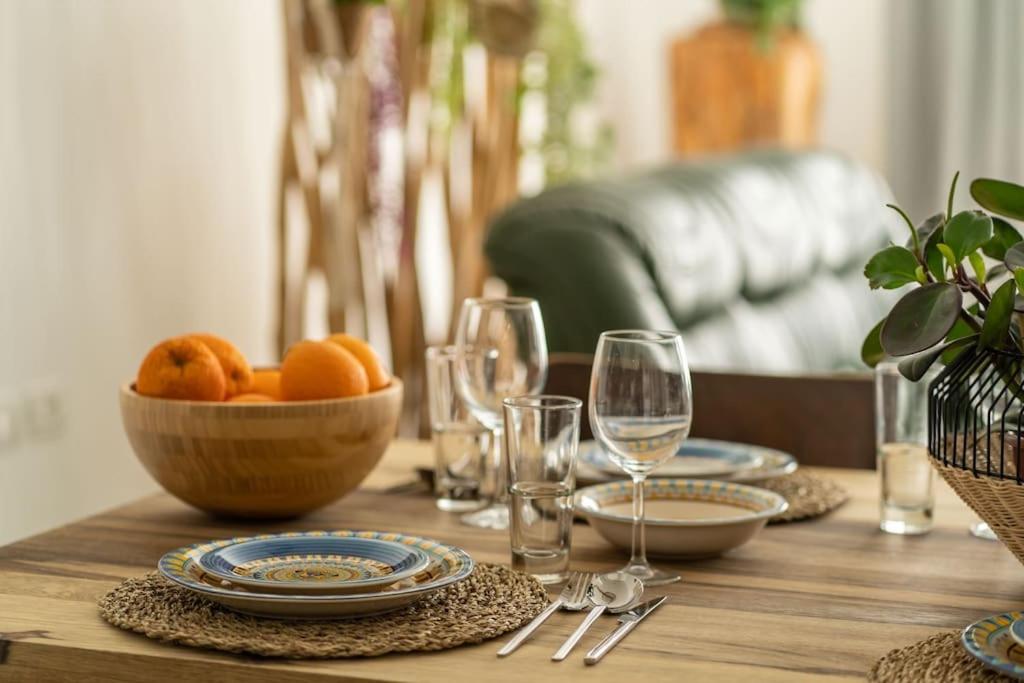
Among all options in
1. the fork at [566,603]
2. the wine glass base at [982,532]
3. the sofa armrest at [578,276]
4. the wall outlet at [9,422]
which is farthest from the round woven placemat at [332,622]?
the wall outlet at [9,422]

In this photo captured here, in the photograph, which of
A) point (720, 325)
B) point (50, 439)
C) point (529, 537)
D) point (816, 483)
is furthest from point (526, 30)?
point (529, 537)

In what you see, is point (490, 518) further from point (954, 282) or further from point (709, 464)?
point (954, 282)

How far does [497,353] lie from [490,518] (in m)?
0.17

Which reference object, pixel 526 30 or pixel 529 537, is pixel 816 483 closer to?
pixel 529 537

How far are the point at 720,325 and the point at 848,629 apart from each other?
5.56ft

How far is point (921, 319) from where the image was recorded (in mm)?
966

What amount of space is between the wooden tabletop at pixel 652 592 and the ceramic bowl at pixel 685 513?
0.08 ft

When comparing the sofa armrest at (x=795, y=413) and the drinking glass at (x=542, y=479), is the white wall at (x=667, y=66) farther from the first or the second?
the drinking glass at (x=542, y=479)

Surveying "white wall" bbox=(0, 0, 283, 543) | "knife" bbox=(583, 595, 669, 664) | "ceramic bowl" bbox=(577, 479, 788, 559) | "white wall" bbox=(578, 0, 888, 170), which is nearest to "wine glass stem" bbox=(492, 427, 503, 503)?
"ceramic bowl" bbox=(577, 479, 788, 559)

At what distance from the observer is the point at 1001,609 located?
1.04 m

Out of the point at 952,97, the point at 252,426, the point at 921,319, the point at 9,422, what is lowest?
the point at 9,422

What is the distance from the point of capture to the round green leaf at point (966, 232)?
982 mm

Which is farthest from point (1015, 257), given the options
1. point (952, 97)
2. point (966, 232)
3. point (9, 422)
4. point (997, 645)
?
point (952, 97)

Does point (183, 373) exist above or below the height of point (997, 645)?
above
